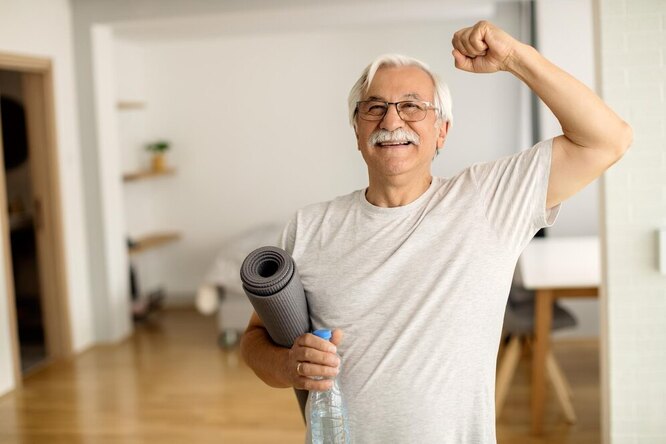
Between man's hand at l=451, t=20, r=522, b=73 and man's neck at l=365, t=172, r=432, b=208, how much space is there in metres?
0.26

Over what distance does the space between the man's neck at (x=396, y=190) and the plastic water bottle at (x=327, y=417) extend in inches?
15.9

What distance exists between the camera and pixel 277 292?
149 centimetres

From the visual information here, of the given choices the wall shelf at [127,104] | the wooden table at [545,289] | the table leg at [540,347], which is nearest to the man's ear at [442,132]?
the wooden table at [545,289]

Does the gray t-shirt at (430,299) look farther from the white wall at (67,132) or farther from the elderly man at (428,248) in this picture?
the white wall at (67,132)

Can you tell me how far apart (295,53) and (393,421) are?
229 inches

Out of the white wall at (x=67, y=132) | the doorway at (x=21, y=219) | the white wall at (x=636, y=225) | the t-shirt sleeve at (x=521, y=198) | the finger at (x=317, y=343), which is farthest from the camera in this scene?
the doorway at (x=21, y=219)

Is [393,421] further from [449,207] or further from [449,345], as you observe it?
[449,207]

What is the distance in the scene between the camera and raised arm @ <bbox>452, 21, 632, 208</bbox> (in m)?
1.52

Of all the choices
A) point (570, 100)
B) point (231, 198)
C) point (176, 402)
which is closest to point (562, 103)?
point (570, 100)

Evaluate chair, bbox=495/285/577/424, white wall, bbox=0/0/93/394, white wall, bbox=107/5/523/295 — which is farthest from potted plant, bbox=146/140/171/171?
chair, bbox=495/285/577/424

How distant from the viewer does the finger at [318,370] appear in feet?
4.59

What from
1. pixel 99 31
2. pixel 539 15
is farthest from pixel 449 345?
pixel 99 31

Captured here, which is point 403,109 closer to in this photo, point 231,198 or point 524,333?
point 524,333

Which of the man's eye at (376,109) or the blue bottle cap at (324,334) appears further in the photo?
the man's eye at (376,109)
